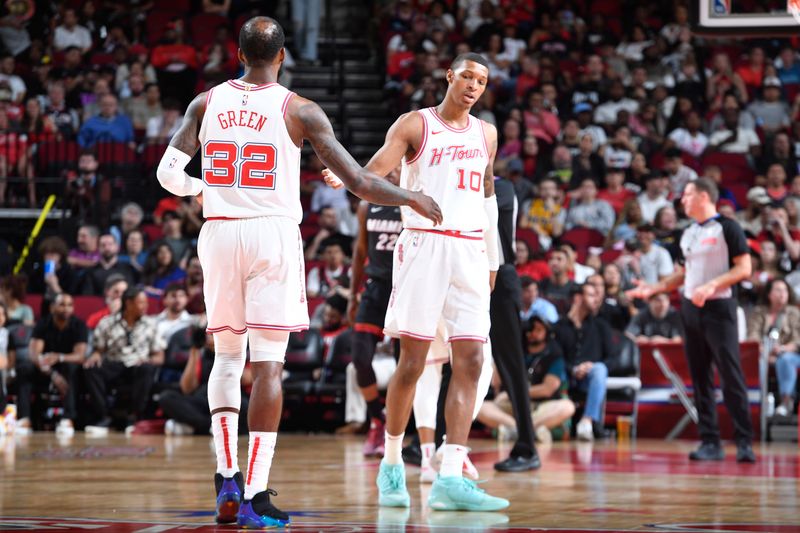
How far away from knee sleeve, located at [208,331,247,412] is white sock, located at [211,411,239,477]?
0.05 m

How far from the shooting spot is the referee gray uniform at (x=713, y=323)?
9.41 m

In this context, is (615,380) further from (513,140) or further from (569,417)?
(513,140)

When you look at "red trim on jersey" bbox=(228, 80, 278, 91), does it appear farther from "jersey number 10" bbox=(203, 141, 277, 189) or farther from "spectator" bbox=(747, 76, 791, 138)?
"spectator" bbox=(747, 76, 791, 138)

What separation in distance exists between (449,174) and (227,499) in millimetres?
1956

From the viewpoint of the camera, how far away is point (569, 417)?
39.6 ft

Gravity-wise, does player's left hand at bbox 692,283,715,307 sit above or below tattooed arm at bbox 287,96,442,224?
below

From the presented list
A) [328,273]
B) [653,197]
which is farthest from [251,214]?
[653,197]

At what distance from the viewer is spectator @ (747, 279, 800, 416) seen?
12211mm

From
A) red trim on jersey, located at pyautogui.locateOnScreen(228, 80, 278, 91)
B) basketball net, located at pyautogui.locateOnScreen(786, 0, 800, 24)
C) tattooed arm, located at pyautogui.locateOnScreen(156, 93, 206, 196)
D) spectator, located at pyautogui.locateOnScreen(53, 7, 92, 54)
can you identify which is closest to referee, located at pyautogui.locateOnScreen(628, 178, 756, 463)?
basketball net, located at pyautogui.locateOnScreen(786, 0, 800, 24)

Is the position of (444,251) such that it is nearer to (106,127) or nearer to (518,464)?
(518,464)

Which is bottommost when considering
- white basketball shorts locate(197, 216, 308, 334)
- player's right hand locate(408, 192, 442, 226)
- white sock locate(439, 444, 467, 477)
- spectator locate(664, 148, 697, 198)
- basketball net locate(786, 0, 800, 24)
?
white sock locate(439, 444, 467, 477)

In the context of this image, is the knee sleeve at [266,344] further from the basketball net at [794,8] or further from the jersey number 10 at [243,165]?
the basketball net at [794,8]

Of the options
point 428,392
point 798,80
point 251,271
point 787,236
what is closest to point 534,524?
point 251,271

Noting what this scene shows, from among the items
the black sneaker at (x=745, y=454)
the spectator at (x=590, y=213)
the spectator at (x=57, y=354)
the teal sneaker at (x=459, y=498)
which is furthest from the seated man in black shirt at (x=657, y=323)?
the teal sneaker at (x=459, y=498)
